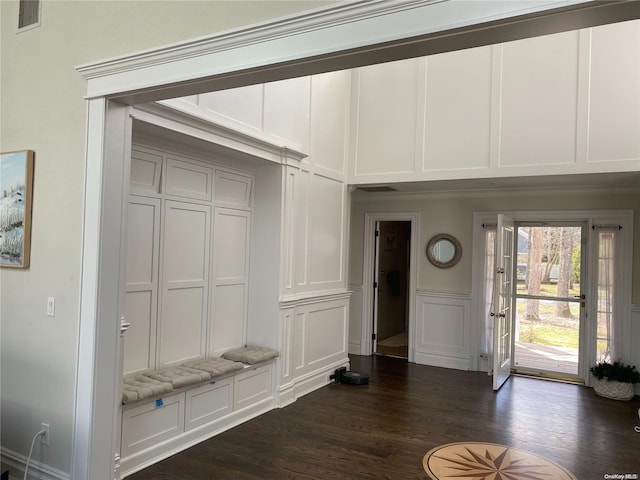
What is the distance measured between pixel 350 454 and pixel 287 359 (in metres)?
1.36

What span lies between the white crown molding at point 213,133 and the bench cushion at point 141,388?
180cm

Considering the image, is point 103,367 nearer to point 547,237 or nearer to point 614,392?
point 614,392

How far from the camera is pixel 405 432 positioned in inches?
158

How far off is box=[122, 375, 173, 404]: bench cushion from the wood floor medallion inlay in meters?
1.97

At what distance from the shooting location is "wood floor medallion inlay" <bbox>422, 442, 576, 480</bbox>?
3.24m

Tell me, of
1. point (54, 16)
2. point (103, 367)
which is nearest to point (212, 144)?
point (54, 16)

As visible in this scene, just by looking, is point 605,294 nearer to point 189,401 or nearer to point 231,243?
point 231,243

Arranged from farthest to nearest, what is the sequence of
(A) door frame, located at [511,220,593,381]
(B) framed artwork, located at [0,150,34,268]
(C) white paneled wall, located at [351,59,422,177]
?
(A) door frame, located at [511,220,593,381]
(C) white paneled wall, located at [351,59,422,177]
(B) framed artwork, located at [0,150,34,268]

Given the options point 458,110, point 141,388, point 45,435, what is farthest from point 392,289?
point 45,435

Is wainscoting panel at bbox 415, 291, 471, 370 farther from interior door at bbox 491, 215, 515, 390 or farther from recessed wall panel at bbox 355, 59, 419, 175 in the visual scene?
recessed wall panel at bbox 355, 59, 419, 175

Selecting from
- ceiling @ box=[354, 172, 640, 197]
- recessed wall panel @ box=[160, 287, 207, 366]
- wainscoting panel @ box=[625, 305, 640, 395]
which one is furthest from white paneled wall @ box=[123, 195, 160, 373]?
wainscoting panel @ box=[625, 305, 640, 395]

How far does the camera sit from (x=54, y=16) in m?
2.70

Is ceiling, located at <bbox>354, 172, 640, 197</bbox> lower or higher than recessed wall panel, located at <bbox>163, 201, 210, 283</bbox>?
higher

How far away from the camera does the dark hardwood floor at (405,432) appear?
10.8ft
